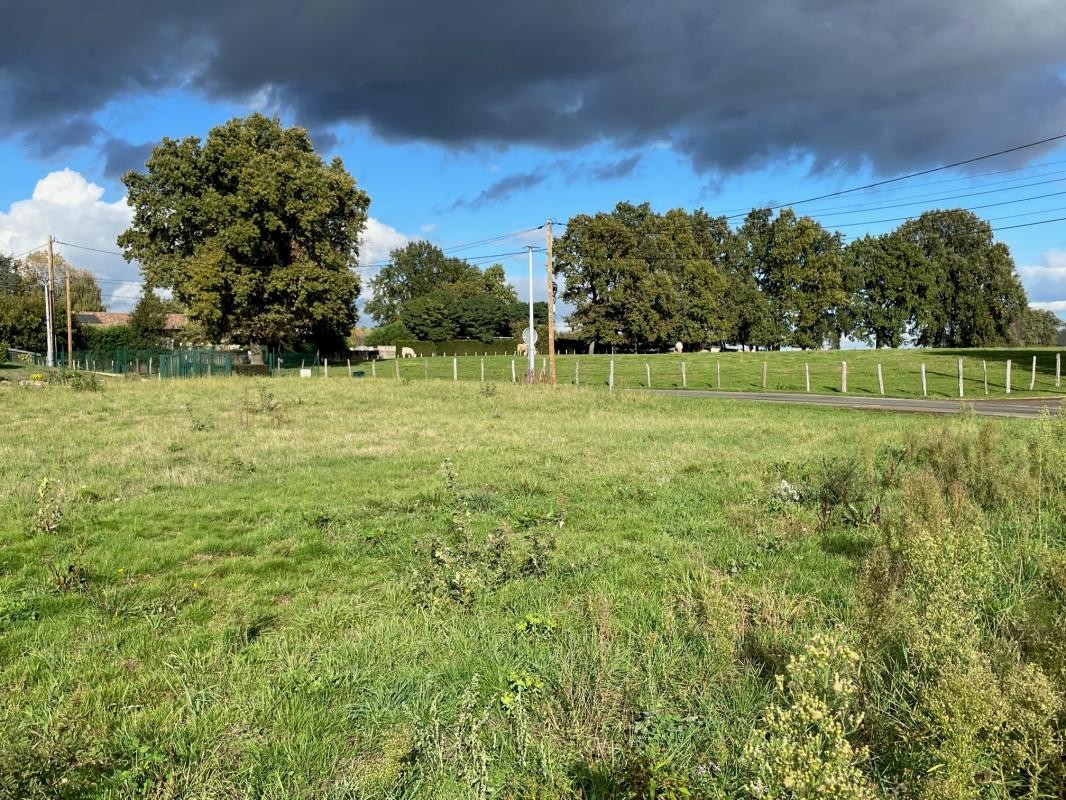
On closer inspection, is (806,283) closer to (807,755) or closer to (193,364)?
(193,364)

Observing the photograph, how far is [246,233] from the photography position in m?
42.3

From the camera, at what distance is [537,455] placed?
1198cm

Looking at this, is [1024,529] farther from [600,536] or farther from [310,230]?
[310,230]

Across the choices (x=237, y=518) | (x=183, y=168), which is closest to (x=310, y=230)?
(x=183, y=168)

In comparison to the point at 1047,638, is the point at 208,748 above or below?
below

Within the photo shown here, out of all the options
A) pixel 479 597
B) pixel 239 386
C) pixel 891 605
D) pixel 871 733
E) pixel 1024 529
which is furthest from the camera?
pixel 239 386

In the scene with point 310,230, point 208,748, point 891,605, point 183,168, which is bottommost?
point 208,748

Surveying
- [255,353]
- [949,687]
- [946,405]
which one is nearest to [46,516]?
[949,687]

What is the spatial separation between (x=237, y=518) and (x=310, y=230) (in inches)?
1614

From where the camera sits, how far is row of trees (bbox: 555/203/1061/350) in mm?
70000

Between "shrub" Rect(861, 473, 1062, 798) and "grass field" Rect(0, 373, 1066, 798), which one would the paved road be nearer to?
"grass field" Rect(0, 373, 1066, 798)

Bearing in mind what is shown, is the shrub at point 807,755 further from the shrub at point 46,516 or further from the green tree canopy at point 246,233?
the green tree canopy at point 246,233

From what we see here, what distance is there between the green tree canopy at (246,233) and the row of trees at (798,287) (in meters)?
31.5

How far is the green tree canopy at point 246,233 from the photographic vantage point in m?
42.6
